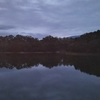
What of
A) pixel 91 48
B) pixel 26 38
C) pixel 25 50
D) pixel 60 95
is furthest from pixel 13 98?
pixel 26 38

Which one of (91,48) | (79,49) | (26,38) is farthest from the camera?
(26,38)

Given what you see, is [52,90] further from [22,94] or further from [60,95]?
[22,94]

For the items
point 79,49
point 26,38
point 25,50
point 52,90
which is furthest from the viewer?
point 26,38

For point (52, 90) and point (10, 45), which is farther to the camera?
point (10, 45)

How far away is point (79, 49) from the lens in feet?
173

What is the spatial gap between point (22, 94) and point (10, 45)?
5617 centimetres

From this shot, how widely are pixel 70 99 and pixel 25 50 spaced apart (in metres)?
54.1

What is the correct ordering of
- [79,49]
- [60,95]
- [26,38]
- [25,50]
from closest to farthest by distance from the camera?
[60,95] < [79,49] < [25,50] < [26,38]

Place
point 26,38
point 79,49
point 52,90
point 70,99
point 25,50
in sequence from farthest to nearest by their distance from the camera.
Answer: point 26,38
point 25,50
point 79,49
point 52,90
point 70,99

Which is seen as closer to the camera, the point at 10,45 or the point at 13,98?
the point at 13,98

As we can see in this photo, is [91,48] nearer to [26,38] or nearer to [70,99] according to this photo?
[26,38]

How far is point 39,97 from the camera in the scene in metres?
7.67

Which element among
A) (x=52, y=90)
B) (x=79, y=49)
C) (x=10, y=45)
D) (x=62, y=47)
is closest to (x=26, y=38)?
A: (x=10, y=45)

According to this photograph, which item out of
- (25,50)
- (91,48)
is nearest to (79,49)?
(91,48)
